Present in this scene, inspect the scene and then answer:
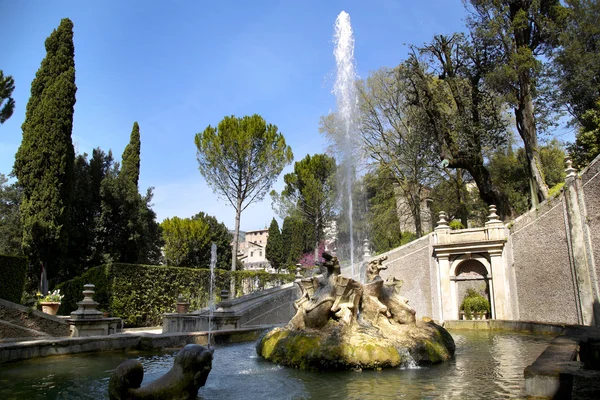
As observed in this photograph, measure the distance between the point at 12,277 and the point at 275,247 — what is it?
133ft

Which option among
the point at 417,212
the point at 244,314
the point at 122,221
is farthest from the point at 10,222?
the point at 417,212

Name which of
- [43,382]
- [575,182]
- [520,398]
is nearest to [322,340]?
[520,398]

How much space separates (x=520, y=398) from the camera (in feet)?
13.7

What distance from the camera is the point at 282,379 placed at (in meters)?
5.59

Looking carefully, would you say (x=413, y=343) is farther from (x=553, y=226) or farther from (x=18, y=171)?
(x=18, y=171)

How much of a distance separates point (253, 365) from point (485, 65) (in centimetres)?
1896

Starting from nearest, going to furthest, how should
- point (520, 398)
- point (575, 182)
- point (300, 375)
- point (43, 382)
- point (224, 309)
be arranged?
point (520, 398) < point (43, 382) < point (300, 375) < point (224, 309) < point (575, 182)

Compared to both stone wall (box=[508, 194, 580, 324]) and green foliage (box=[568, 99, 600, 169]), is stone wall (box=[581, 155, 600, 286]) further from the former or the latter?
green foliage (box=[568, 99, 600, 169])

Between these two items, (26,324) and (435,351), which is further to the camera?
(26,324)

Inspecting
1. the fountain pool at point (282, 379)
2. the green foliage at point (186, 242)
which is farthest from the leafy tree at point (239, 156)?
the fountain pool at point (282, 379)

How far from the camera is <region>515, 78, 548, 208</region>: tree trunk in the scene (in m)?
18.3

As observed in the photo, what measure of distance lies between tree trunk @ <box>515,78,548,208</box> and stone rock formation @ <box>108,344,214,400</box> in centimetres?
1767

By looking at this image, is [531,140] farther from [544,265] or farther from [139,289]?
[139,289]

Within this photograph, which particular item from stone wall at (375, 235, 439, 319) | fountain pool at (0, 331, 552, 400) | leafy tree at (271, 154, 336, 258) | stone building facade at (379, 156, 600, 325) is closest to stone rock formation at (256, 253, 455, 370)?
fountain pool at (0, 331, 552, 400)
